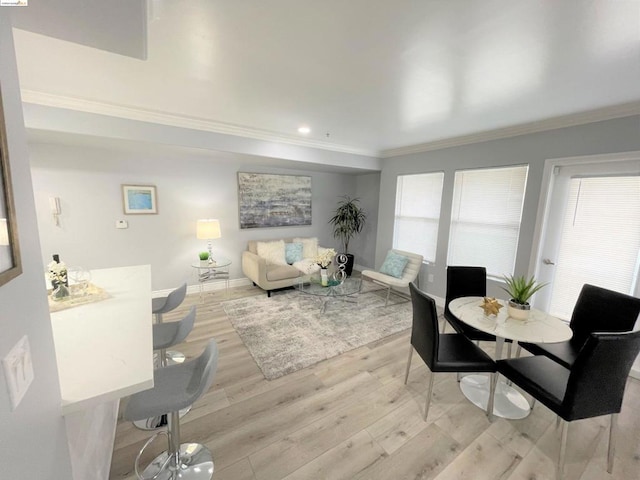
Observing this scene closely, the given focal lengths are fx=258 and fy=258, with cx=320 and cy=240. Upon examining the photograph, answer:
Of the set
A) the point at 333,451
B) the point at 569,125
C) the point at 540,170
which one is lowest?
the point at 333,451

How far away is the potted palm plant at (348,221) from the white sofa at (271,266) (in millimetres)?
1062

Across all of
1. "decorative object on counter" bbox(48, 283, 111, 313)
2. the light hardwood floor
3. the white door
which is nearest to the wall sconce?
"decorative object on counter" bbox(48, 283, 111, 313)

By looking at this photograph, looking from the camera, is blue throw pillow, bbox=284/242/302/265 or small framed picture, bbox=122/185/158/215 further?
blue throw pillow, bbox=284/242/302/265

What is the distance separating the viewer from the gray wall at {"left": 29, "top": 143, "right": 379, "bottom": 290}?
3.24 metres

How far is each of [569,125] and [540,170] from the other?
47 cm

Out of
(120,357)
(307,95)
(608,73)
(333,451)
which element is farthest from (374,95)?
(333,451)

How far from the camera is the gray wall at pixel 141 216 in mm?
3244

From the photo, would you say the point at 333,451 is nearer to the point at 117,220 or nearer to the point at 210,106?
the point at 210,106

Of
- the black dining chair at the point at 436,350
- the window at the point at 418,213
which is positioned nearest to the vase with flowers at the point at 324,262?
the black dining chair at the point at 436,350

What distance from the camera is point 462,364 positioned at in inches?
71.8

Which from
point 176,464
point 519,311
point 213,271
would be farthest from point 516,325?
point 213,271

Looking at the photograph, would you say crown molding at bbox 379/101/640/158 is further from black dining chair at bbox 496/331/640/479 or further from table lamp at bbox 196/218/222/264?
table lamp at bbox 196/218/222/264

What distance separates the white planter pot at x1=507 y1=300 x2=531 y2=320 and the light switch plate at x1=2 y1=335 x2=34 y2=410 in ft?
8.57

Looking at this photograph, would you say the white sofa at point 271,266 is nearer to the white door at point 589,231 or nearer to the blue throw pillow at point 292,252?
the blue throw pillow at point 292,252
